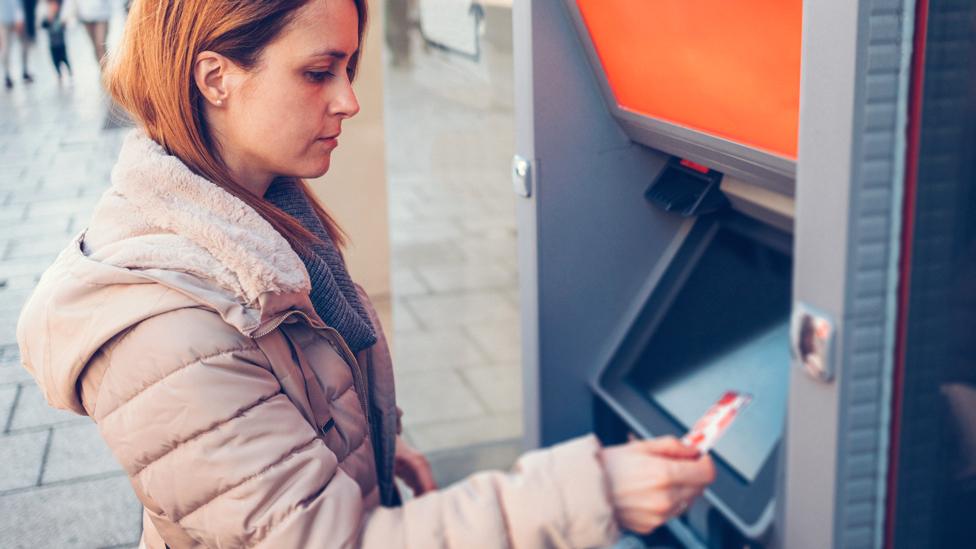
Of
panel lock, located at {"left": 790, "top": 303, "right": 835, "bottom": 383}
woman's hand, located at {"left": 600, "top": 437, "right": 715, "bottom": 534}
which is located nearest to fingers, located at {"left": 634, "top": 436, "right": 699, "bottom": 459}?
woman's hand, located at {"left": 600, "top": 437, "right": 715, "bottom": 534}

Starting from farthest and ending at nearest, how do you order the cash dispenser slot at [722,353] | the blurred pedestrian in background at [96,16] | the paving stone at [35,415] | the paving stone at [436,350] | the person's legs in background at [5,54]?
the person's legs in background at [5,54], the blurred pedestrian in background at [96,16], the paving stone at [35,415], the paving stone at [436,350], the cash dispenser slot at [722,353]

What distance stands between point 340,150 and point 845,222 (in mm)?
2605

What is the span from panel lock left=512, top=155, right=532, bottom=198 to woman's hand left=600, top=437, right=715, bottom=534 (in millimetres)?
927

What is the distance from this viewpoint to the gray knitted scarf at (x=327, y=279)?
4.78 ft

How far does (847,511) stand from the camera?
4.29 feet

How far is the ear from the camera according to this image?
1.33m

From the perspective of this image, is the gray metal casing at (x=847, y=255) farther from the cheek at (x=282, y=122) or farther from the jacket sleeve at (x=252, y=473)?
the cheek at (x=282, y=122)

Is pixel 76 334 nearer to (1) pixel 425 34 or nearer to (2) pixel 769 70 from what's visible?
(2) pixel 769 70

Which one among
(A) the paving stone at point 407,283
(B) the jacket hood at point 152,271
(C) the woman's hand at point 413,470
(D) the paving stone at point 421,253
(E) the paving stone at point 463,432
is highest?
(B) the jacket hood at point 152,271

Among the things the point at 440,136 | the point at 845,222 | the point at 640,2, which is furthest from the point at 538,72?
the point at 440,136

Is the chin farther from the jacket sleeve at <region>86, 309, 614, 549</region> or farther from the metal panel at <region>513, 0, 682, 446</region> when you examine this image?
the metal panel at <region>513, 0, 682, 446</region>

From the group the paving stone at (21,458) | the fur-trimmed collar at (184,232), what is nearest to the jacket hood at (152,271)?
the fur-trimmed collar at (184,232)

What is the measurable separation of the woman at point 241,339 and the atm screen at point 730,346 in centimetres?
59

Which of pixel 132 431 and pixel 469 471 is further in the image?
pixel 469 471
